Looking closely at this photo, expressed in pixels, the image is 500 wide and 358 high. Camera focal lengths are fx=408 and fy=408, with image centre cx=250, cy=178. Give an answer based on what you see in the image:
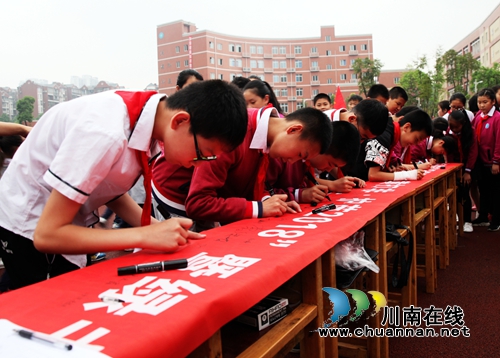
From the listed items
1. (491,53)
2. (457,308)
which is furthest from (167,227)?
(491,53)

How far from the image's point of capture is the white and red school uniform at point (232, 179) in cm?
160

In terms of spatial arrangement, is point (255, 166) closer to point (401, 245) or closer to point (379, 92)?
point (401, 245)

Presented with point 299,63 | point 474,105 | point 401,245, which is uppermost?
point 299,63

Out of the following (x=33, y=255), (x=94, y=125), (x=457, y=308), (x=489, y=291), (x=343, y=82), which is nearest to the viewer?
(x=94, y=125)

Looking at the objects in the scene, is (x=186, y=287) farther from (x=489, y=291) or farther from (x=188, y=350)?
(x=489, y=291)

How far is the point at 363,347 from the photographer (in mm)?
1888

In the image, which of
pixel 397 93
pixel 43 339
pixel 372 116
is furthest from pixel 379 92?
pixel 43 339

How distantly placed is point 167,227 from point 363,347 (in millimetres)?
1290

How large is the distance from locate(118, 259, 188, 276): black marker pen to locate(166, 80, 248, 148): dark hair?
13.6 inches

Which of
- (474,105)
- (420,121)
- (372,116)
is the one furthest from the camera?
(474,105)

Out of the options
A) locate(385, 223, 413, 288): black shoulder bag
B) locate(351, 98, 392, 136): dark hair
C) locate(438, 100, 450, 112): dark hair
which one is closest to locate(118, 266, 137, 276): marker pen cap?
locate(385, 223, 413, 288): black shoulder bag

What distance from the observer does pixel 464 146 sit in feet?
15.9

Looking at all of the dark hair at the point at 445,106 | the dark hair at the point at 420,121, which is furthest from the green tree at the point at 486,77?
the dark hair at the point at 420,121

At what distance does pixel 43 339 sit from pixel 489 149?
527cm
